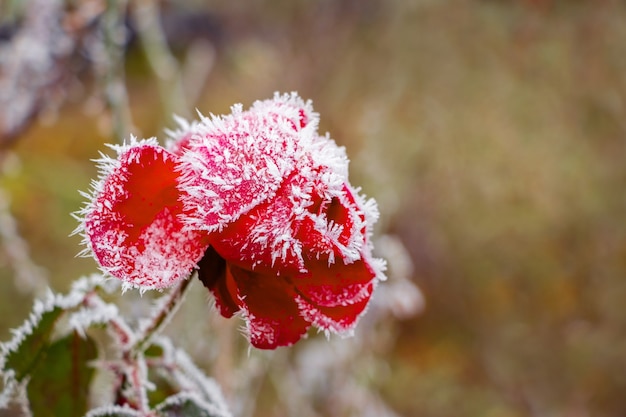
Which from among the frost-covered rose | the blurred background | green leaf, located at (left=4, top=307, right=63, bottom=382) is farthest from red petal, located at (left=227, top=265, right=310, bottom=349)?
the blurred background

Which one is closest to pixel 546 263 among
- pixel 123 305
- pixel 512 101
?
pixel 512 101

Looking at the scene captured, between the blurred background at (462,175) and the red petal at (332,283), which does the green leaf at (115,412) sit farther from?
the blurred background at (462,175)

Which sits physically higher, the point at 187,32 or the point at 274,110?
the point at 187,32

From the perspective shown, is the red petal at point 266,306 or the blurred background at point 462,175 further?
the blurred background at point 462,175

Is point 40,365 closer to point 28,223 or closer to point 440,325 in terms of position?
point 28,223

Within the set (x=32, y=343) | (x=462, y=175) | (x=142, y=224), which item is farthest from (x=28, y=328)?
(x=462, y=175)

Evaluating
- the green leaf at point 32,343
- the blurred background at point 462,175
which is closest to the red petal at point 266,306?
the green leaf at point 32,343
